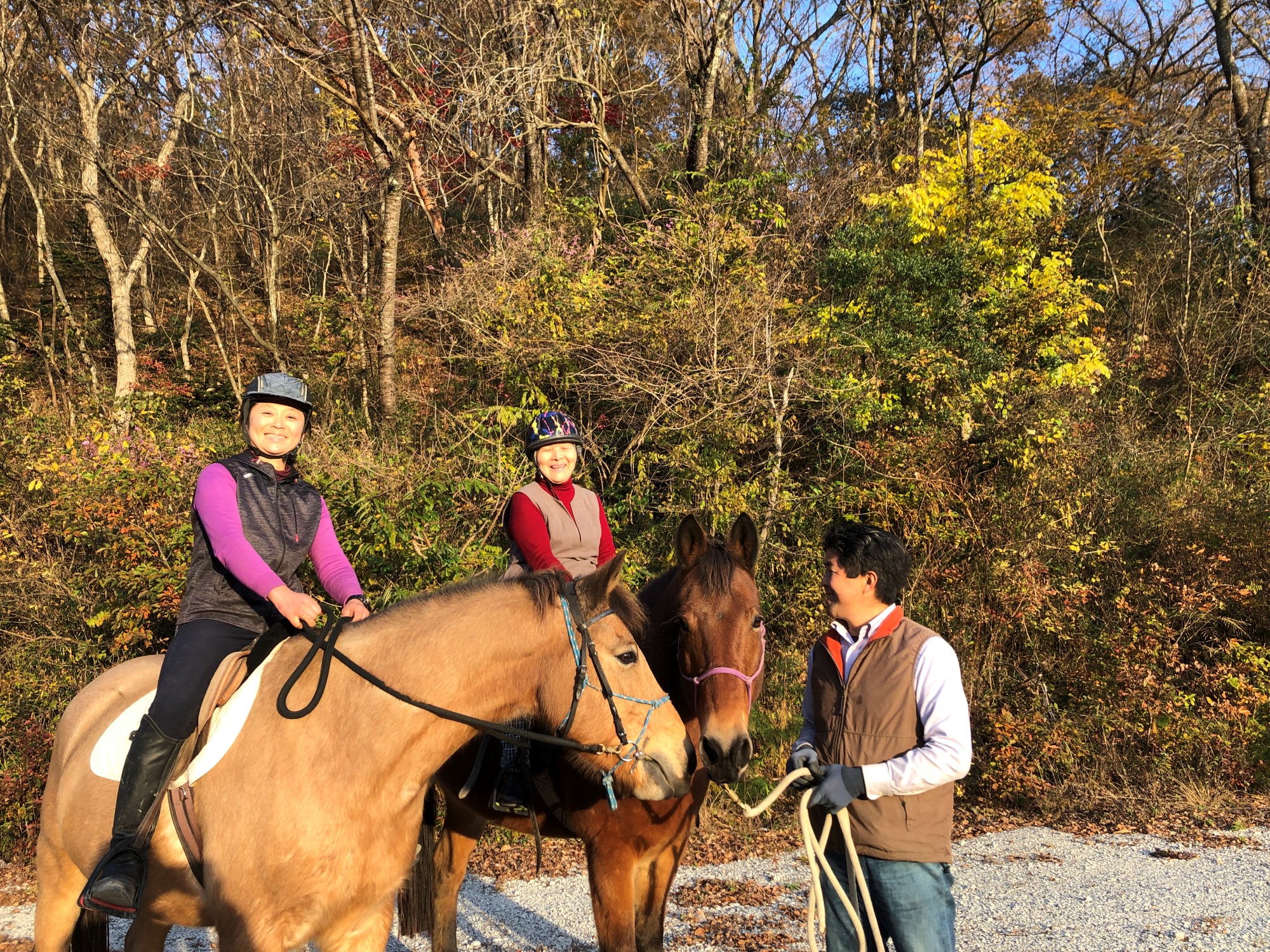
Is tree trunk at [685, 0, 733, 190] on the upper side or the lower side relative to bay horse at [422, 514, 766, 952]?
upper

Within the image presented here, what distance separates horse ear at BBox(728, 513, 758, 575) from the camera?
4250 millimetres

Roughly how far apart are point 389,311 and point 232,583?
28.2 feet

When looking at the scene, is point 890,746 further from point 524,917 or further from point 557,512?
point 524,917

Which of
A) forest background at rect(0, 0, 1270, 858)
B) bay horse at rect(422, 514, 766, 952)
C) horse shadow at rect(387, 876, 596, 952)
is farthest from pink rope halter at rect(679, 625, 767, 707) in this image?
forest background at rect(0, 0, 1270, 858)

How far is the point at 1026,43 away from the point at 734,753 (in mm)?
26502

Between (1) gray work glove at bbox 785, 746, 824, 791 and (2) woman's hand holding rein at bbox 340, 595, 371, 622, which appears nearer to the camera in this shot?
(1) gray work glove at bbox 785, 746, 824, 791

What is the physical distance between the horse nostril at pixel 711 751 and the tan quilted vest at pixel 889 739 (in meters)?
0.63

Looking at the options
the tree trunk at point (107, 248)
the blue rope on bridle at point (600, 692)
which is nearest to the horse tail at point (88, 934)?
the blue rope on bridle at point (600, 692)

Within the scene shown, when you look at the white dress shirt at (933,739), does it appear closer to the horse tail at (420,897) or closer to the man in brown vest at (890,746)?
the man in brown vest at (890,746)

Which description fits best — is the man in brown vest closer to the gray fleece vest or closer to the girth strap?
the girth strap

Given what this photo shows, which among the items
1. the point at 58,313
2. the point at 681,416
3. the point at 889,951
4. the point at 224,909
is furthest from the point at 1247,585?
the point at 58,313

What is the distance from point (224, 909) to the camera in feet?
9.79

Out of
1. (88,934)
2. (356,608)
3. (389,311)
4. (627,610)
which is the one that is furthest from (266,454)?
(389,311)

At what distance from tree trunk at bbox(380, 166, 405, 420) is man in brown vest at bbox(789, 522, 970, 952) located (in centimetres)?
956
